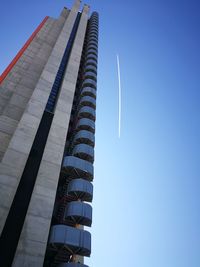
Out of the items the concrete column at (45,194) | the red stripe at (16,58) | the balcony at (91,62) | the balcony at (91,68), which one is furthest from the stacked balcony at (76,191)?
the red stripe at (16,58)

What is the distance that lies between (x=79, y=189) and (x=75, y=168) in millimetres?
2159

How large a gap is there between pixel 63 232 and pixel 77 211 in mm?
2444

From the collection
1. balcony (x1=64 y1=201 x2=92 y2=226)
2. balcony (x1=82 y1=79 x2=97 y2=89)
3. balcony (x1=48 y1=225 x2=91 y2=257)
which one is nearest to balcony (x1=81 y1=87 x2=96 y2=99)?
balcony (x1=82 y1=79 x2=97 y2=89)

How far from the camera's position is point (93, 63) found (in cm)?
4041

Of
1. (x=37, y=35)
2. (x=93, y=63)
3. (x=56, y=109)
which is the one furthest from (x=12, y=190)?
(x=37, y=35)

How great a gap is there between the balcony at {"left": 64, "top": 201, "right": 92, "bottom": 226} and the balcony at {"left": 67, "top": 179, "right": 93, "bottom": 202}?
138cm

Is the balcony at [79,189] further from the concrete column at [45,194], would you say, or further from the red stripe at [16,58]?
the red stripe at [16,58]

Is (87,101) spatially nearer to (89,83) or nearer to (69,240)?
(89,83)

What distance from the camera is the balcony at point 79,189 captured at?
20609 millimetres

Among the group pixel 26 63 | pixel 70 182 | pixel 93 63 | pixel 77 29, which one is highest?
pixel 77 29

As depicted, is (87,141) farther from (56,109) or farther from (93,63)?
(93,63)

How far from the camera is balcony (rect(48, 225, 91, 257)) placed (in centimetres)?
1648

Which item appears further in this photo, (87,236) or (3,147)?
(3,147)

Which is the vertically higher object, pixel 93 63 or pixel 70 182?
pixel 93 63
